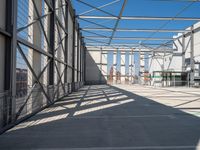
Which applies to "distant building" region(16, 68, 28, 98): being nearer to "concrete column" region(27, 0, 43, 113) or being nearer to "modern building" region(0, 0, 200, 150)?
"modern building" region(0, 0, 200, 150)

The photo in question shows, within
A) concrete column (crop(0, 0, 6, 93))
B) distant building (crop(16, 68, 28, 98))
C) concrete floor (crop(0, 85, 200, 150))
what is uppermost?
concrete column (crop(0, 0, 6, 93))

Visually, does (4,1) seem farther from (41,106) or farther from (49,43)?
(49,43)

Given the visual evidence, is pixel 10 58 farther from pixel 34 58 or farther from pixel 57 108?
pixel 57 108

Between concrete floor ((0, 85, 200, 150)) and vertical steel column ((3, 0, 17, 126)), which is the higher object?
vertical steel column ((3, 0, 17, 126))

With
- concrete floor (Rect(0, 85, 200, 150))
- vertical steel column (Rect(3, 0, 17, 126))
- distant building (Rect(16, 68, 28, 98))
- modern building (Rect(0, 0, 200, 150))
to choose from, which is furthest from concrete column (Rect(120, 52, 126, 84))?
vertical steel column (Rect(3, 0, 17, 126))

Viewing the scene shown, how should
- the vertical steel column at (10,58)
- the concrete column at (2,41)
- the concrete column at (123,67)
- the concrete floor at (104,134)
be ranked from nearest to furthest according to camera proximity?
the concrete floor at (104,134)
the concrete column at (2,41)
the vertical steel column at (10,58)
the concrete column at (123,67)

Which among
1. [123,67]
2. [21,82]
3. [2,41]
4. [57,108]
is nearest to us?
[2,41]

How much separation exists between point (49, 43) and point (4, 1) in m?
5.76

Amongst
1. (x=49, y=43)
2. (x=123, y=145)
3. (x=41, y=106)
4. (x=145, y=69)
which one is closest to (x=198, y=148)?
(x=123, y=145)

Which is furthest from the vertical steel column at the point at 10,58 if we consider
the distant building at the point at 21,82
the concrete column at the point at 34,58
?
the concrete column at the point at 34,58

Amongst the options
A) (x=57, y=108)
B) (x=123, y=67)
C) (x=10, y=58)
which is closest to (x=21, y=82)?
(x=10, y=58)

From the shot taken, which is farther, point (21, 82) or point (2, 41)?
point (21, 82)

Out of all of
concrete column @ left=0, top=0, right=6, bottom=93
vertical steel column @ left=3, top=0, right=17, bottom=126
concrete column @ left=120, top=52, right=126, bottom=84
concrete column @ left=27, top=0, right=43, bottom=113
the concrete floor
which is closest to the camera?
the concrete floor

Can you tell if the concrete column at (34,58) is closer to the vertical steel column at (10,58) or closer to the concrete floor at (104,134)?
the concrete floor at (104,134)
